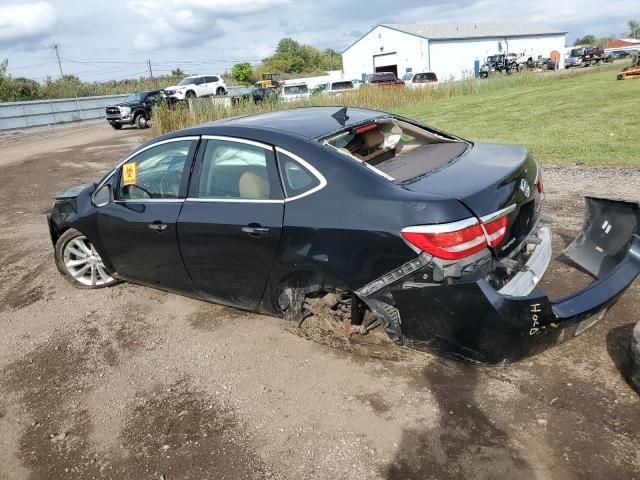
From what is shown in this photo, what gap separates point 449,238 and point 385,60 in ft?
194

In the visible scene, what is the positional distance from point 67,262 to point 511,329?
442 centimetres

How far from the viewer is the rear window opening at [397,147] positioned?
3.53 metres

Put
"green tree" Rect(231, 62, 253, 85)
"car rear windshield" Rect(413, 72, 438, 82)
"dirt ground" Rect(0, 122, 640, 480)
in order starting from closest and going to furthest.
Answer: "dirt ground" Rect(0, 122, 640, 480)
"car rear windshield" Rect(413, 72, 438, 82)
"green tree" Rect(231, 62, 253, 85)

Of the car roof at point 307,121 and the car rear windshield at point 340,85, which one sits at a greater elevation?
the car rear windshield at point 340,85

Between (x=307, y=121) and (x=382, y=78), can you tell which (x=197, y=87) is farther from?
(x=307, y=121)

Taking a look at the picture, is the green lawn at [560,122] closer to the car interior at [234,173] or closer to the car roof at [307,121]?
the car roof at [307,121]

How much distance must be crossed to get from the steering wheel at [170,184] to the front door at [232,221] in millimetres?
172

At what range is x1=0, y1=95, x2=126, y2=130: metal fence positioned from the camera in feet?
101

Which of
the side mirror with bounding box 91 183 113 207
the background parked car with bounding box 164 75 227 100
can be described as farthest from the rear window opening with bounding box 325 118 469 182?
the background parked car with bounding box 164 75 227 100

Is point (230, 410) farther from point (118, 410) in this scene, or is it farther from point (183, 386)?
point (118, 410)

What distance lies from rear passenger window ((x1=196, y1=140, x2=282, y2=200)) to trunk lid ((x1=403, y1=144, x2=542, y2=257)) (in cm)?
97

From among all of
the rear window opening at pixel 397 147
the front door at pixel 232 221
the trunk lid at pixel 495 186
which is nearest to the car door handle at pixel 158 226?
the front door at pixel 232 221

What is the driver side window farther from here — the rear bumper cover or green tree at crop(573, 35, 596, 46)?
green tree at crop(573, 35, 596, 46)

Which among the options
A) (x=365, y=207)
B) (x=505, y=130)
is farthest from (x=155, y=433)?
(x=505, y=130)
